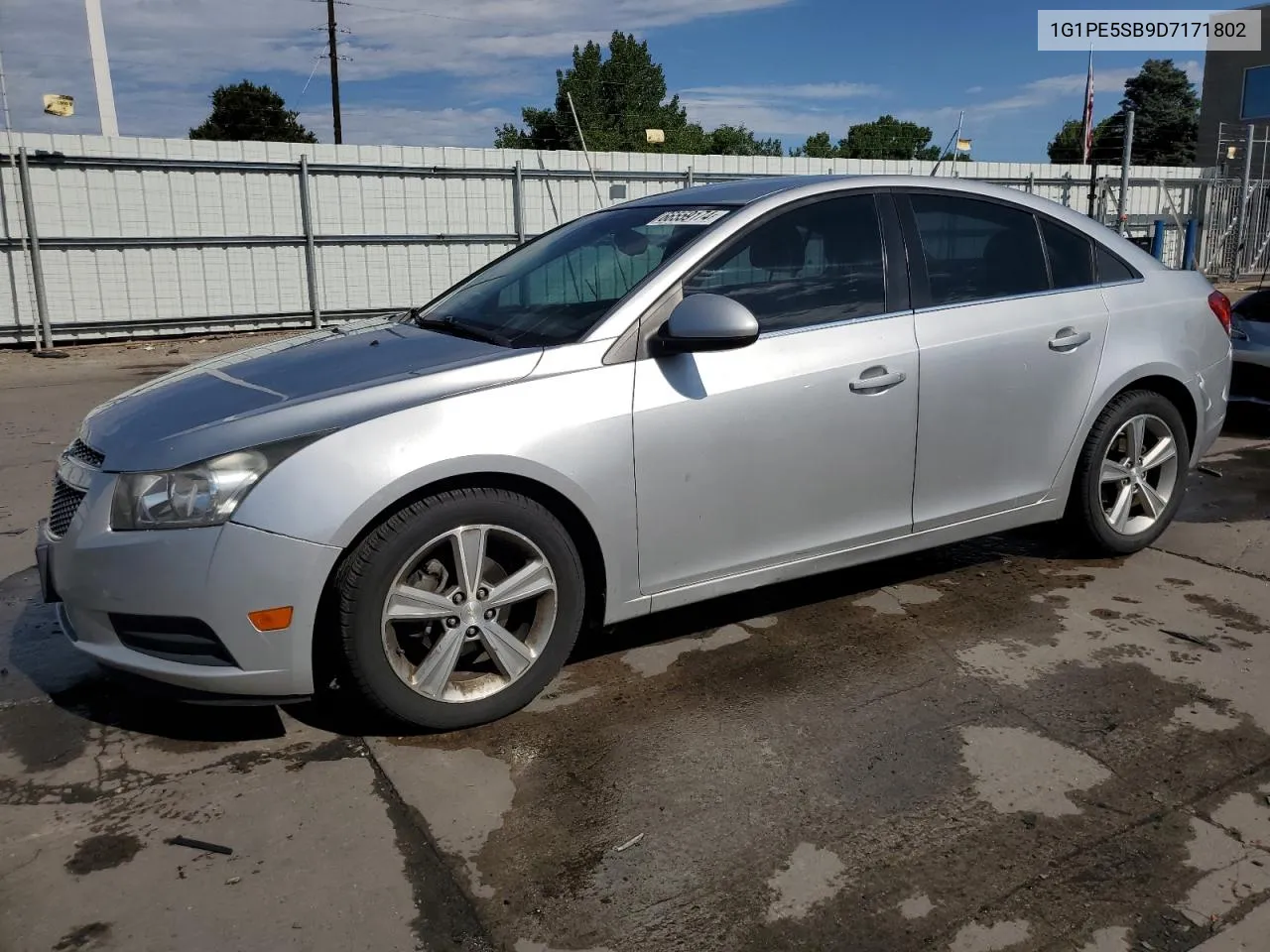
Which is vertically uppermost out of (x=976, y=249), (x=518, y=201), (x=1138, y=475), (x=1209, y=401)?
(x=518, y=201)

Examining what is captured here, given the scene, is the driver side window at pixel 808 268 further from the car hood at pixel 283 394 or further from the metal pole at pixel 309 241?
the metal pole at pixel 309 241

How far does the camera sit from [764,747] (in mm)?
3082

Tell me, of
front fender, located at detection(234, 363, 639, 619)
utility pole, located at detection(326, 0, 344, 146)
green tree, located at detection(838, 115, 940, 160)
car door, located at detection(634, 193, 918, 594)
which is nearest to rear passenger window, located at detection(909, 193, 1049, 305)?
car door, located at detection(634, 193, 918, 594)

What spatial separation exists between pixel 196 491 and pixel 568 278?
1632mm

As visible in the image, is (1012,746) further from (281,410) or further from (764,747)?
(281,410)

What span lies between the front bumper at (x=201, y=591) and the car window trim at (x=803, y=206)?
1395 mm

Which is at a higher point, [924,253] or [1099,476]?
[924,253]

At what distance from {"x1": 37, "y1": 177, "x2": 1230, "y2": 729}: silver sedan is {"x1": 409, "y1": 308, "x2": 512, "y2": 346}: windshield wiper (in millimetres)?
37

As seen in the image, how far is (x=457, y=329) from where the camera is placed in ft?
12.2

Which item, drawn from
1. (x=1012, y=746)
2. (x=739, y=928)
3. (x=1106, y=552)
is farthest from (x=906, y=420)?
(x=739, y=928)

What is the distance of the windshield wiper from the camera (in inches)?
137

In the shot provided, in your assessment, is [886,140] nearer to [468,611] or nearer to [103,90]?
[103,90]

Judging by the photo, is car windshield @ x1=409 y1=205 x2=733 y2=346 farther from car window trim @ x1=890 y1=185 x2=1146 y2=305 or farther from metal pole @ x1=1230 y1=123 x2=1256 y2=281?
metal pole @ x1=1230 y1=123 x2=1256 y2=281

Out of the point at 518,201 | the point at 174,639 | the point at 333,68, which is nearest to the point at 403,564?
the point at 174,639
